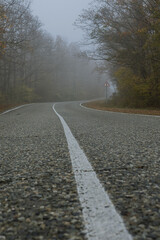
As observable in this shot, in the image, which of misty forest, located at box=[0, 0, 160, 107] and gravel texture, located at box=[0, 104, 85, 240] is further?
misty forest, located at box=[0, 0, 160, 107]

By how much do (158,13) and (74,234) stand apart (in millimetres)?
15953

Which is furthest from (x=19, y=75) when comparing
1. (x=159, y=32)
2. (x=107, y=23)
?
(x=159, y=32)

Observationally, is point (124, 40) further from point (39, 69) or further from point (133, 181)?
point (39, 69)

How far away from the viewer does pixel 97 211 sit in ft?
4.00

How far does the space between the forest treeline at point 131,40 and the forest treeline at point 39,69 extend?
2.33 metres

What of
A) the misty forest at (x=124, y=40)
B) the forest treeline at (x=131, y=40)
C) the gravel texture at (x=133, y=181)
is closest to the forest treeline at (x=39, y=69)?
the misty forest at (x=124, y=40)

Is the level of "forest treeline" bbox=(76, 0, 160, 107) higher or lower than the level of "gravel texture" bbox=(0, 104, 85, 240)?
higher

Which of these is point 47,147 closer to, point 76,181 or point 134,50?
point 76,181

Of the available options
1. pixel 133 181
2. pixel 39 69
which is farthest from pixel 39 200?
pixel 39 69

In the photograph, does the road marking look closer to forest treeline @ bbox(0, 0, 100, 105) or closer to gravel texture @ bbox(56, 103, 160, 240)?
gravel texture @ bbox(56, 103, 160, 240)

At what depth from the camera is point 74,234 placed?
104 centimetres

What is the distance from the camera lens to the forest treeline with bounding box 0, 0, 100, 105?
22.8 meters

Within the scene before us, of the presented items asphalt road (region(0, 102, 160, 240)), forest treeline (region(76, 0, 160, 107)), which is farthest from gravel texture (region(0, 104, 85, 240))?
forest treeline (region(76, 0, 160, 107))

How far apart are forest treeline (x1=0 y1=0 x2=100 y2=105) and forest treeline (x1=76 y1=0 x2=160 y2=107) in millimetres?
2334
